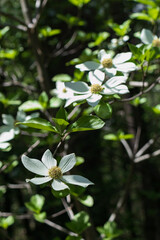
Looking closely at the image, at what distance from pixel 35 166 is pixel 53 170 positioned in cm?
3

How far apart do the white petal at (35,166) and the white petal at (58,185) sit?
0.03 meters

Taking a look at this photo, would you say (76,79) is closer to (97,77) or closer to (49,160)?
(97,77)

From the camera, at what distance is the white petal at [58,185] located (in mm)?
396

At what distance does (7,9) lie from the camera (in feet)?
6.03

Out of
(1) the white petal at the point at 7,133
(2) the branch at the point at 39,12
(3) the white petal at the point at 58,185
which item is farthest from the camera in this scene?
(2) the branch at the point at 39,12

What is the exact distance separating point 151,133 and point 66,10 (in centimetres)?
119

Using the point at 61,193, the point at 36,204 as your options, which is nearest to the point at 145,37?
the point at 61,193

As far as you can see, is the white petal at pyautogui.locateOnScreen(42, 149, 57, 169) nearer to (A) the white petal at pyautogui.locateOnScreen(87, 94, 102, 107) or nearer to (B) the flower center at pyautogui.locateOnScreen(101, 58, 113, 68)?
(A) the white petal at pyautogui.locateOnScreen(87, 94, 102, 107)

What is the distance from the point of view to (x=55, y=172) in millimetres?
437

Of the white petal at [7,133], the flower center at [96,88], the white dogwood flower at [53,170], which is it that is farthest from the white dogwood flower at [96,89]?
the white petal at [7,133]

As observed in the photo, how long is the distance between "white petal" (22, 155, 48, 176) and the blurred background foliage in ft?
0.36

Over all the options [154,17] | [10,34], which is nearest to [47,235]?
[10,34]

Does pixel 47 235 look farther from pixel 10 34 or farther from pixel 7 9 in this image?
pixel 7 9

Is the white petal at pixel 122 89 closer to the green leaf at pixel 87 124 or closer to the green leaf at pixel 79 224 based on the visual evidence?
the green leaf at pixel 87 124
